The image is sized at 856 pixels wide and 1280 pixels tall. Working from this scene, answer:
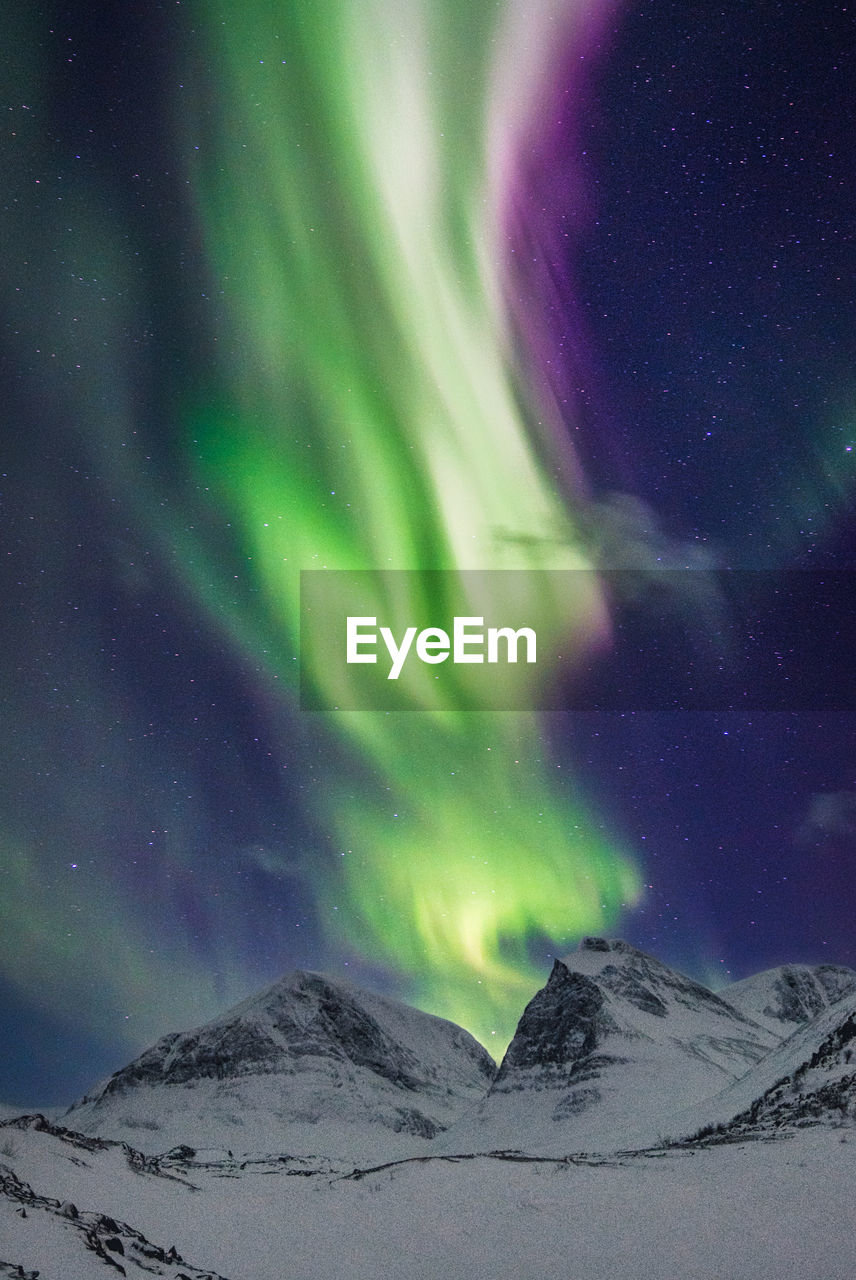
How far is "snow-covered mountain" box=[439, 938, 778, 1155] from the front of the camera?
121 m

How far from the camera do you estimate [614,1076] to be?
5571 inches

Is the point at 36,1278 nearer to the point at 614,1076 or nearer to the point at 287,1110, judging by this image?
the point at 614,1076

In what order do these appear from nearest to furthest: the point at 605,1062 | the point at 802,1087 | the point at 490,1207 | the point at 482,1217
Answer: the point at 482,1217 → the point at 490,1207 → the point at 802,1087 → the point at 605,1062

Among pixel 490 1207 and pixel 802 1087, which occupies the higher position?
pixel 802 1087

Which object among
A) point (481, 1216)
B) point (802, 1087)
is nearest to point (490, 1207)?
point (481, 1216)

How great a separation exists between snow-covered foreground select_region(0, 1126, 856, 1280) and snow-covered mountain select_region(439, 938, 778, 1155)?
5338 centimetres

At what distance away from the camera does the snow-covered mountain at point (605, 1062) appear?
398 feet

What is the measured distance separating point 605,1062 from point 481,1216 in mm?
122950

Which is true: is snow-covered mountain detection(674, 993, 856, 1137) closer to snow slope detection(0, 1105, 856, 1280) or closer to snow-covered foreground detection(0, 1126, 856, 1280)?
snow-covered foreground detection(0, 1126, 856, 1280)

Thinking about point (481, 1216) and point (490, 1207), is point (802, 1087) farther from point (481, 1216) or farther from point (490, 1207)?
point (481, 1216)

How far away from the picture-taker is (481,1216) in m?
34.3

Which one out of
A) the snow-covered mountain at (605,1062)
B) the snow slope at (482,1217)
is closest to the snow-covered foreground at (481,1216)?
the snow slope at (482,1217)

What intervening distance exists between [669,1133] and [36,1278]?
2272 inches

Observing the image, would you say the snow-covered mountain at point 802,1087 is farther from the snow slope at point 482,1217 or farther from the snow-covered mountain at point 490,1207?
the snow slope at point 482,1217
